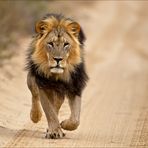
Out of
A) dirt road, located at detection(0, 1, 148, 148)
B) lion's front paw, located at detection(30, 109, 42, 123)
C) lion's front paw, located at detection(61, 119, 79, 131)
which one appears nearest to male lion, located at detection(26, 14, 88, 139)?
lion's front paw, located at detection(61, 119, 79, 131)

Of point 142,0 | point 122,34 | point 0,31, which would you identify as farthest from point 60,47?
point 142,0

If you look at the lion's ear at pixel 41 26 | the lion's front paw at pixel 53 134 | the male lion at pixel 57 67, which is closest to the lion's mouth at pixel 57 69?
the male lion at pixel 57 67

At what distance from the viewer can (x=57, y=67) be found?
8445mm

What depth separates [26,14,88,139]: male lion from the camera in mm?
8516

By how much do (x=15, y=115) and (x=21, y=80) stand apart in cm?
375

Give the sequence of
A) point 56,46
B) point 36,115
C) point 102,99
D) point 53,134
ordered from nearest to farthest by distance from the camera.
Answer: point 53,134, point 56,46, point 36,115, point 102,99

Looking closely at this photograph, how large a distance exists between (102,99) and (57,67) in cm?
404

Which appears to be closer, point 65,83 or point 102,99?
point 65,83

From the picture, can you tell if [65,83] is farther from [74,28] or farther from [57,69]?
[74,28]

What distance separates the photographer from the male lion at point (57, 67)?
8.52 meters

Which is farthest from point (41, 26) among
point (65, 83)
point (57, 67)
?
point (65, 83)

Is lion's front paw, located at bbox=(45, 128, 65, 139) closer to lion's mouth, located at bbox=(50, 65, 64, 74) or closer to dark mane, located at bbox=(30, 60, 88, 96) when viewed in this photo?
dark mane, located at bbox=(30, 60, 88, 96)

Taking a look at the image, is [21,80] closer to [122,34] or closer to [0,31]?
[0,31]

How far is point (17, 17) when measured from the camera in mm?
19609
